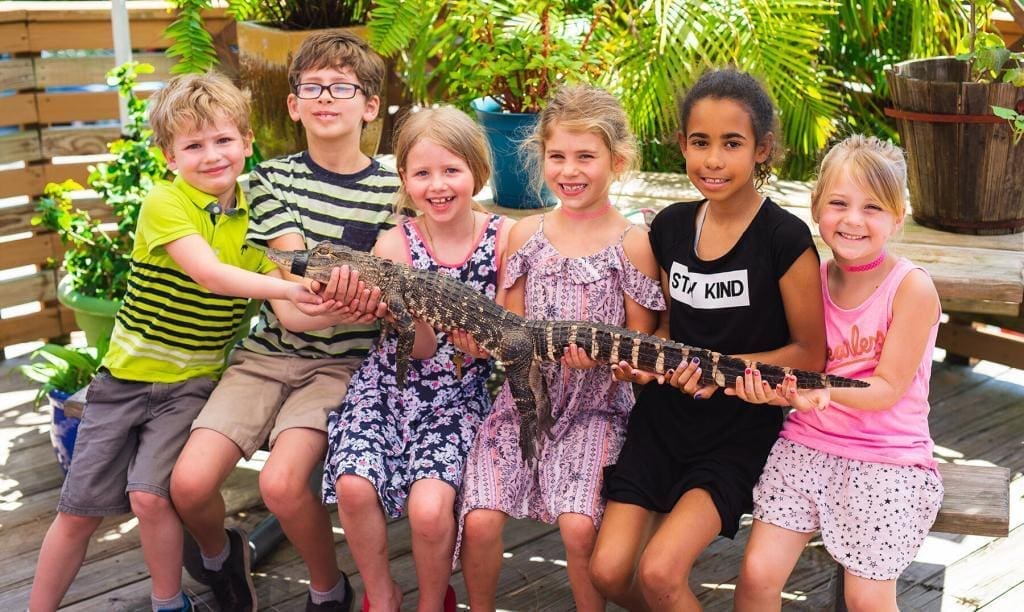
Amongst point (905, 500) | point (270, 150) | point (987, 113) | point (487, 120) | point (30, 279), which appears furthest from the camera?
point (30, 279)

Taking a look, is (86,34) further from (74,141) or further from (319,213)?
(319,213)

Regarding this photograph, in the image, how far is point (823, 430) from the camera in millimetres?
2760

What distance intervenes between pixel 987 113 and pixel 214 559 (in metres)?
2.78

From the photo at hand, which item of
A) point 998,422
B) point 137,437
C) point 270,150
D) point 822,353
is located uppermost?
point 270,150

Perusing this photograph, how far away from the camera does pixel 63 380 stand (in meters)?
4.06

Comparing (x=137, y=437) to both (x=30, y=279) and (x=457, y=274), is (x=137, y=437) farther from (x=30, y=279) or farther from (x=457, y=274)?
(x=30, y=279)

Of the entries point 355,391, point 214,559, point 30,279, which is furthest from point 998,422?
point 30,279

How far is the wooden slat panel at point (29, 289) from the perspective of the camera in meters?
5.23

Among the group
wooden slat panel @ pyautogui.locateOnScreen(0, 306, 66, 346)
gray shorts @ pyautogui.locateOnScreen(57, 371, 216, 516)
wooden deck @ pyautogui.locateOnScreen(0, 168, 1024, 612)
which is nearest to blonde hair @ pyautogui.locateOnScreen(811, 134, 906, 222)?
wooden deck @ pyautogui.locateOnScreen(0, 168, 1024, 612)

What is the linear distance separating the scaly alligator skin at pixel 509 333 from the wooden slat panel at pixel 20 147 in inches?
106

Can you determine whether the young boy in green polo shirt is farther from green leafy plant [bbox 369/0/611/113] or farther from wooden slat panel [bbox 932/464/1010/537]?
wooden slat panel [bbox 932/464/1010/537]

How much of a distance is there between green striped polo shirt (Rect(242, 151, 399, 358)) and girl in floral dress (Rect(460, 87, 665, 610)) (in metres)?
0.48

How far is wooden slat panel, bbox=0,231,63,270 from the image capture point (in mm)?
5211

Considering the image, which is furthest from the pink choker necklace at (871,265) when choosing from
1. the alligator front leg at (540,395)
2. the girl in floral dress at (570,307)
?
the alligator front leg at (540,395)
